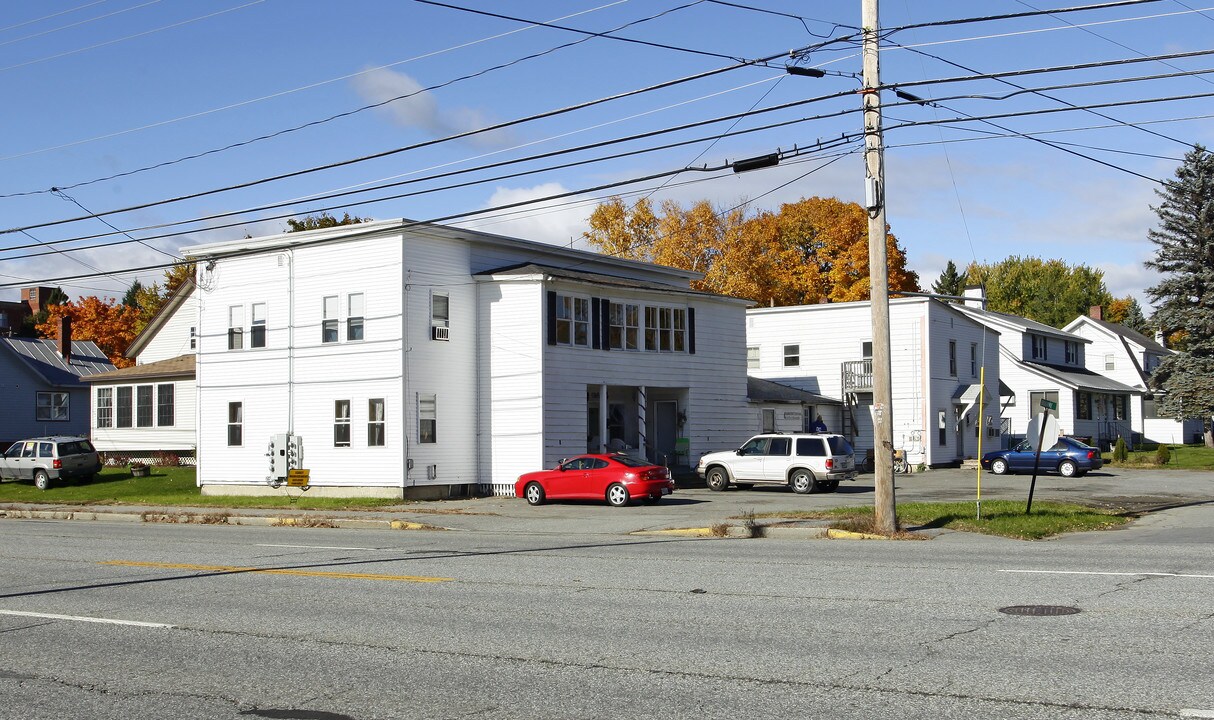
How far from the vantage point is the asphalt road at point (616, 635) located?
7652 millimetres

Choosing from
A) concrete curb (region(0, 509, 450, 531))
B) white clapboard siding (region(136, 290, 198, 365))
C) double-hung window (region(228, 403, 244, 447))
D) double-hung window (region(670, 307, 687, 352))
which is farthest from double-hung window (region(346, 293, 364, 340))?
white clapboard siding (region(136, 290, 198, 365))

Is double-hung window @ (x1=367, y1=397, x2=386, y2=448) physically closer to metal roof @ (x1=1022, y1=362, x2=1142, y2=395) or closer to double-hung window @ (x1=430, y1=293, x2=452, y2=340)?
double-hung window @ (x1=430, y1=293, x2=452, y2=340)

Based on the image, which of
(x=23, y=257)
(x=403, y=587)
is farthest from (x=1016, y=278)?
(x=403, y=587)

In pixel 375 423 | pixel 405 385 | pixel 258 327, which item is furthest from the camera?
pixel 258 327

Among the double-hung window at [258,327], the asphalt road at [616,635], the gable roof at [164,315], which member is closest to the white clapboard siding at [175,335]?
the gable roof at [164,315]

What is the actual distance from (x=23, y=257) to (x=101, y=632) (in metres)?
24.6

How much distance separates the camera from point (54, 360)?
5984 cm

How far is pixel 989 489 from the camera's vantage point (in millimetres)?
34062

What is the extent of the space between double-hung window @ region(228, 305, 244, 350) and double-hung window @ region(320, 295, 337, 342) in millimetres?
3883

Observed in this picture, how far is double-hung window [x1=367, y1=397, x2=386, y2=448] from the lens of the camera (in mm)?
33031

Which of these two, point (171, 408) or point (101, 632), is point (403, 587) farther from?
point (171, 408)

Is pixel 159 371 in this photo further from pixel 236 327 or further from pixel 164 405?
pixel 236 327

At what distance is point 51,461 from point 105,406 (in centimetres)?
792

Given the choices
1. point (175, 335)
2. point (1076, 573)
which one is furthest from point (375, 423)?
point (175, 335)
